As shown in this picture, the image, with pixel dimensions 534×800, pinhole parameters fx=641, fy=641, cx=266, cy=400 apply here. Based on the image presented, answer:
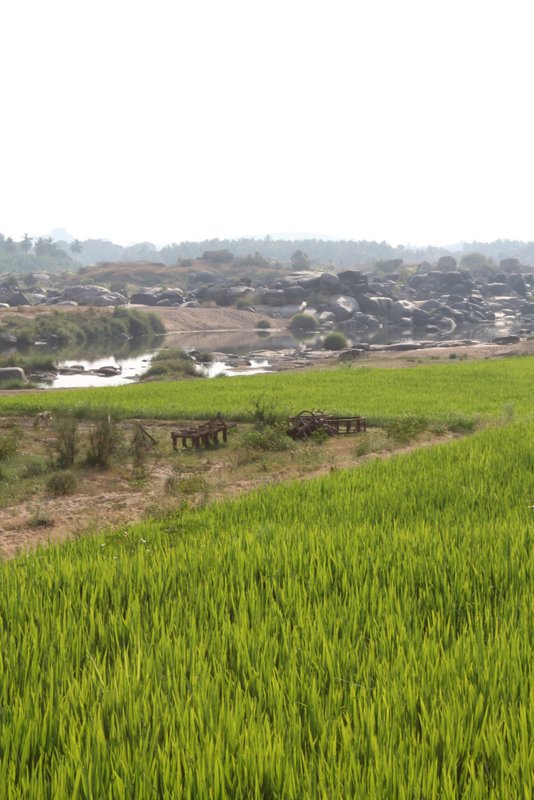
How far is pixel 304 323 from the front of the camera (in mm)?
101375

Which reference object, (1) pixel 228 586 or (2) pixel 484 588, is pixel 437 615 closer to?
(2) pixel 484 588

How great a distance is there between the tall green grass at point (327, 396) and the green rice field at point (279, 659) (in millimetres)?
15543

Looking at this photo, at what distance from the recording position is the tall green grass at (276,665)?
8.40 ft

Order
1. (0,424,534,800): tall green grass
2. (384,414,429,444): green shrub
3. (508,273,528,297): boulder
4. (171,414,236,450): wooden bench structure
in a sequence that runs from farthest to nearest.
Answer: (508,273,528,297): boulder < (384,414,429,444): green shrub < (171,414,236,450): wooden bench structure < (0,424,534,800): tall green grass

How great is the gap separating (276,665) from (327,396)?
24.2m

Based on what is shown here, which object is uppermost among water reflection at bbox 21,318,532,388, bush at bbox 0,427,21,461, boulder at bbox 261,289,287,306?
boulder at bbox 261,289,287,306

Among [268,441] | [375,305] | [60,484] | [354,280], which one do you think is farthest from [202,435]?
[354,280]

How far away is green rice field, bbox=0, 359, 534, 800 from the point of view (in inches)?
101

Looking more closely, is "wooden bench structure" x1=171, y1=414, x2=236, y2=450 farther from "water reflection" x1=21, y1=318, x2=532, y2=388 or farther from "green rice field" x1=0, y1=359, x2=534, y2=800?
"water reflection" x1=21, y1=318, x2=532, y2=388

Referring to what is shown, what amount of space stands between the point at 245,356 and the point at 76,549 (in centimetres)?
6056

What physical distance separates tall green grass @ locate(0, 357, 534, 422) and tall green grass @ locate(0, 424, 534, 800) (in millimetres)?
15768

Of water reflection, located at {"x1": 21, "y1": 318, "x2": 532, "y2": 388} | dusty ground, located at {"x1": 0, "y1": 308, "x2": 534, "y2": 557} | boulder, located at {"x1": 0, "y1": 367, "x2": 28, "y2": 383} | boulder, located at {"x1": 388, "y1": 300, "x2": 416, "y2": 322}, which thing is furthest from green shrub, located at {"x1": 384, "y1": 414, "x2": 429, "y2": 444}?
boulder, located at {"x1": 388, "y1": 300, "x2": 416, "y2": 322}

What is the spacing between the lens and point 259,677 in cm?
340

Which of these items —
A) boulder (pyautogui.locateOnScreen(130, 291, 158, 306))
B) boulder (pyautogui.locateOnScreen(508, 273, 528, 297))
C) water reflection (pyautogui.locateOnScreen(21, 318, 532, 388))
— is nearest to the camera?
water reflection (pyautogui.locateOnScreen(21, 318, 532, 388))
